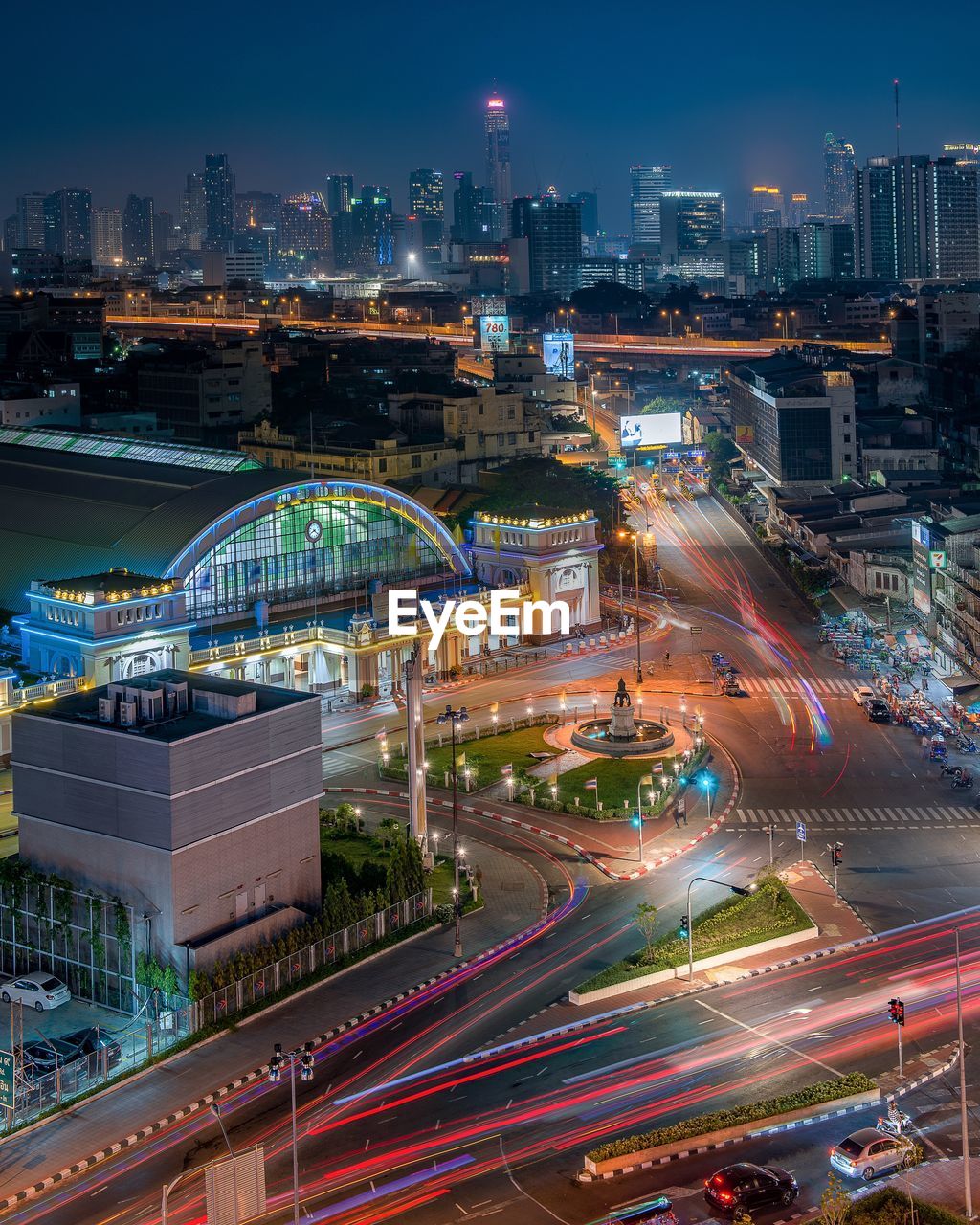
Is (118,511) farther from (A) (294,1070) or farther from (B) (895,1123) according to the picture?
(B) (895,1123)

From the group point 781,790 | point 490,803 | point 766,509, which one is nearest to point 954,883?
point 781,790

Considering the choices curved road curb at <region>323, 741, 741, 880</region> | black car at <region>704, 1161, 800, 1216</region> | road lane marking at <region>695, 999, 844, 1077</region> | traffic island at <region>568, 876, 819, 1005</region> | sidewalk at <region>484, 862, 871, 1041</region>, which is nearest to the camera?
black car at <region>704, 1161, 800, 1216</region>

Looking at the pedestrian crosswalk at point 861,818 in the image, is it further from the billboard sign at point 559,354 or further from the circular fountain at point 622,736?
the billboard sign at point 559,354

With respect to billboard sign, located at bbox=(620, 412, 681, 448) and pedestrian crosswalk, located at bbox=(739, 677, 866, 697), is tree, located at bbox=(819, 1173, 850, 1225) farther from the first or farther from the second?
billboard sign, located at bbox=(620, 412, 681, 448)

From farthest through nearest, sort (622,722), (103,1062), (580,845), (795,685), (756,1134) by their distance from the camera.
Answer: (795,685)
(622,722)
(580,845)
(103,1062)
(756,1134)

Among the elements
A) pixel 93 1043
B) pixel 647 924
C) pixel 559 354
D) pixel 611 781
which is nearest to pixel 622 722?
pixel 611 781

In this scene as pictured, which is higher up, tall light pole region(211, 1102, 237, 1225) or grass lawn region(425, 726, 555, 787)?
grass lawn region(425, 726, 555, 787)

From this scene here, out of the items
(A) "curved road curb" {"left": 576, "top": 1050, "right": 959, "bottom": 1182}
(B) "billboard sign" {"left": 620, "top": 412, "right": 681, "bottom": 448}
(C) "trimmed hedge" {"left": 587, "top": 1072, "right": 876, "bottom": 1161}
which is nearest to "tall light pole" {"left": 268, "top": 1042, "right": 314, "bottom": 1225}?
(A) "curved road curb" {"left": 576, "top": 1050, "right": 959, "bottom": 1182}
